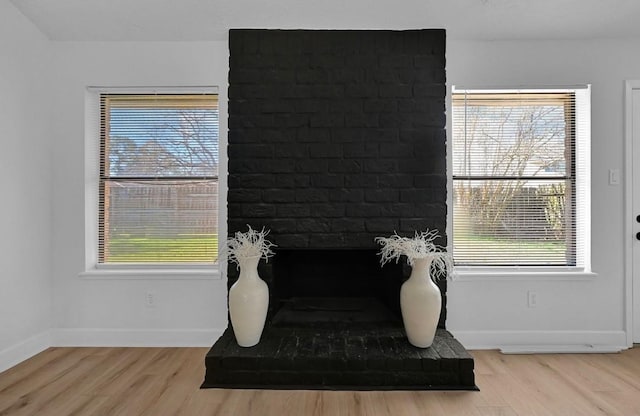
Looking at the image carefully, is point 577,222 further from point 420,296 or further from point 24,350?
point 24,350

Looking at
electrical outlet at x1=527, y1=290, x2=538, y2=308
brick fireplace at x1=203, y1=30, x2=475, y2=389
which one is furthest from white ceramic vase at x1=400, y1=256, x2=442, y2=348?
electrical outlet at x1=527, y1=290, x2=538, y2=308

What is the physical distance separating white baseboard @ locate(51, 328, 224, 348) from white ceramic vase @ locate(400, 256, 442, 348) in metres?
1.47

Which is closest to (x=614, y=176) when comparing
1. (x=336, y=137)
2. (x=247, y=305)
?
(x=336, y=137)

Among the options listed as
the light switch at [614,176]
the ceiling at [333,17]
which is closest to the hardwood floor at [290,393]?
the light switch at [614,176]

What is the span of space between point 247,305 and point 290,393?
0.55 metres

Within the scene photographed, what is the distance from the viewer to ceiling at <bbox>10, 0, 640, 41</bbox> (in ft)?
8.04

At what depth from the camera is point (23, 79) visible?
2627 mm

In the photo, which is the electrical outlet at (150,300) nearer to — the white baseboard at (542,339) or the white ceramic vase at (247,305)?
the white ceramic vase at (247,305)

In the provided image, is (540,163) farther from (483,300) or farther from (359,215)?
(359,215)

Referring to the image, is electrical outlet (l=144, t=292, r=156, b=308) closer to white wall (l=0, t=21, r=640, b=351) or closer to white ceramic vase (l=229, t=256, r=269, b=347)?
white wall (l=0, t=21, r=640, b=351)

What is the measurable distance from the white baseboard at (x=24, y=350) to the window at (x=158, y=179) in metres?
0.65

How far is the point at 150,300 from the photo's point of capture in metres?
2.90

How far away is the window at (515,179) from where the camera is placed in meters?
2.99

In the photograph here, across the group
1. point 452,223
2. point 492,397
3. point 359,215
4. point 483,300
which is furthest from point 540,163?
point 492,397
